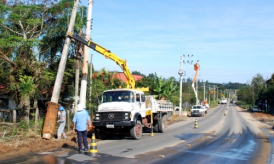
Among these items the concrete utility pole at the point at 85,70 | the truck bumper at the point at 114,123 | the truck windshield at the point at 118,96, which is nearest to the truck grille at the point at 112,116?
the truck bumper at the point at 114,123

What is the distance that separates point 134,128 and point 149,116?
3.56 meters

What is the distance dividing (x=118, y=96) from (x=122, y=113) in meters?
1.43

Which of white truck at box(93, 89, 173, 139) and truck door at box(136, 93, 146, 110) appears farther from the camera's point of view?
truck door at box(136, 93, 146, 110)

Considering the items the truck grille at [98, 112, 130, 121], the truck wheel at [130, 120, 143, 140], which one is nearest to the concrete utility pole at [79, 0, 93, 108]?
the truck grille at [98, 112, 130, 121]

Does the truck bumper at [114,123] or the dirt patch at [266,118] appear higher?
the truck bumper at [114,123]

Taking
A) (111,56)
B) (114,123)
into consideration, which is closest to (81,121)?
(114,123)

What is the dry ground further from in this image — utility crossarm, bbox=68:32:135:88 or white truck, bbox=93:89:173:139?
utility crossarm, bbox=68:32:135:88

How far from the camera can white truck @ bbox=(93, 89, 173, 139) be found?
647 inches

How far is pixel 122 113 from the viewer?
16.5 m

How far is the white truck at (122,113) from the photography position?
16438mm

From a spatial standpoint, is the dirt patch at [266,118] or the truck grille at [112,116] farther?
the dirt patch at [266,118]

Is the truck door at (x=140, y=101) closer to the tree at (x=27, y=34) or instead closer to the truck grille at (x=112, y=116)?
the truck grille at (x=112, y=116)

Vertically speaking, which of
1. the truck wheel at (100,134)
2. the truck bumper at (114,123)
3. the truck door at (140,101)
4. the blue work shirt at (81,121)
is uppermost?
the truck door at (140,101)

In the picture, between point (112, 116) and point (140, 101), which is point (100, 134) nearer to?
point (112, 116)
